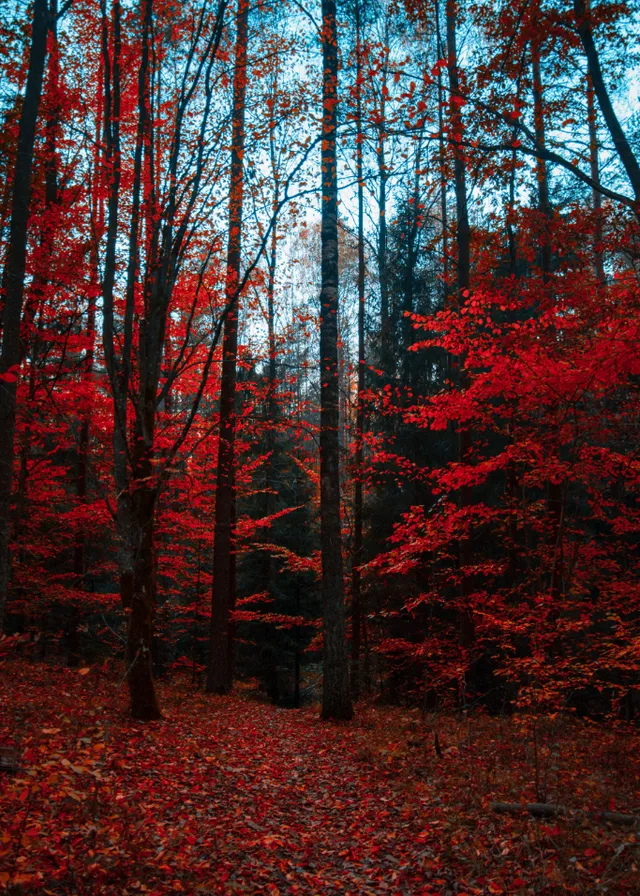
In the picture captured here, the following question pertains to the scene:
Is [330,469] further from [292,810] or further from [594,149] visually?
[594,149]

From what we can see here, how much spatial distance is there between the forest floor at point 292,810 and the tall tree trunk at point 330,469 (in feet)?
4.10

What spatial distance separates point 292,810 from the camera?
18.3ft

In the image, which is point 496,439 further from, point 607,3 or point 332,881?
point 332,881

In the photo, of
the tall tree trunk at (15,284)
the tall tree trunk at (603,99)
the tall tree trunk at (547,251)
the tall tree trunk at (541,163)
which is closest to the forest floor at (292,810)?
the tall tree trunk at (547,251)

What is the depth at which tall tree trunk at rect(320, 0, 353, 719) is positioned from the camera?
9.85m

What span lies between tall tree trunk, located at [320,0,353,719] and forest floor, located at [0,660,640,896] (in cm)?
125

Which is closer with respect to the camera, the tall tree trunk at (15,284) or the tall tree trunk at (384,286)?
the tall tree trunk at (15,284)

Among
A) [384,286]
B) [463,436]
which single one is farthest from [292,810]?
[384,286]

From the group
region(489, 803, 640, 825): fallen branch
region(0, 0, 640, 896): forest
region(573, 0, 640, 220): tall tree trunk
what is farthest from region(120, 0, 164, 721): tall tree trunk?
region(573, 0, 640, 220): tall tree trunk

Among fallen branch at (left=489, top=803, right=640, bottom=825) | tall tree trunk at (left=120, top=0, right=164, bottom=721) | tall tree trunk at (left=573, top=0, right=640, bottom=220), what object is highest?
tall tree trunk at (left=573, top=0, right=640, bottom=220)

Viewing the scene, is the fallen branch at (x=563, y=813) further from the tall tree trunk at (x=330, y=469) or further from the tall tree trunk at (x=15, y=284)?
the tall tree trunk at (x=15, y=284)

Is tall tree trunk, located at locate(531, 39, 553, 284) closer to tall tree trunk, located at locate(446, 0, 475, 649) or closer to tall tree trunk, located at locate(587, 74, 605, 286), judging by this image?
tall tree trunk, located at locate(587, 74, 605, 286)

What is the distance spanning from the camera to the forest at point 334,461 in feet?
14.8

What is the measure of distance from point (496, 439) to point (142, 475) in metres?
9.13
